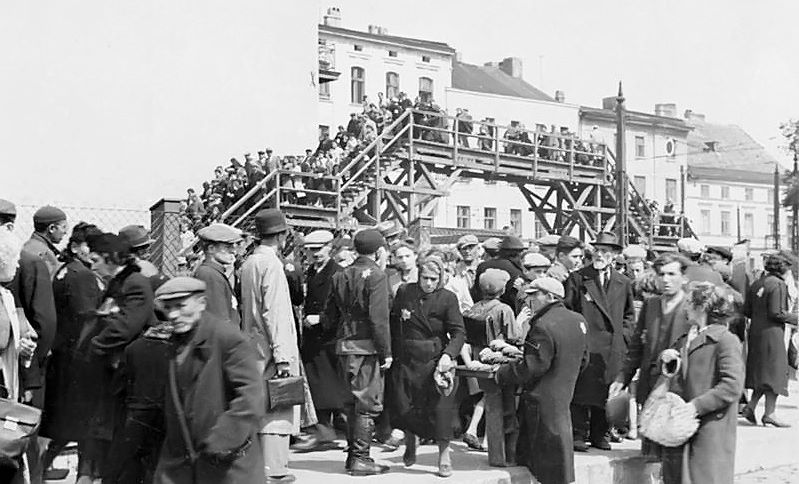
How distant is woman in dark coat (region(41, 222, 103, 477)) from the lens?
24.2 feet

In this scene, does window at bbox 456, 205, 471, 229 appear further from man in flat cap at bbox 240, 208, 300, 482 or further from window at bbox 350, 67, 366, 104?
man in flat cap at bbox 240, 208, 300, 482

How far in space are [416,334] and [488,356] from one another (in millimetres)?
642

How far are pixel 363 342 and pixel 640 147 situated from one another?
58541mm

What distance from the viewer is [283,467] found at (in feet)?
26.7

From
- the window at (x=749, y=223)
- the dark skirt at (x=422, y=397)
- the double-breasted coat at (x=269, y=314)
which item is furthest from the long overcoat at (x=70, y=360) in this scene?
the window at (x=749, y=223)

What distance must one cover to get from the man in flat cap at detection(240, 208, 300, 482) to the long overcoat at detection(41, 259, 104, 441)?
1.11m

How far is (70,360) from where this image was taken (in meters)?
7.45

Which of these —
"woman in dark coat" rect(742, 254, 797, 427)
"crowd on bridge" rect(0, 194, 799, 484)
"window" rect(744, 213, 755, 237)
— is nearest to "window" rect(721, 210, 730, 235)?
"window" rect(744, 213, 755, 237)

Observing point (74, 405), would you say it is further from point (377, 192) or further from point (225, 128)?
point (225, 128)

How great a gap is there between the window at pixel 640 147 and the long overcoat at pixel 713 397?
58.9 metres

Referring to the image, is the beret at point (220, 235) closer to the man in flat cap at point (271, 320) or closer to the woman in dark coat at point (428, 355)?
the man in flat cap at point (271, 320)

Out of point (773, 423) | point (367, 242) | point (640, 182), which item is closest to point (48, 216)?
point (367, 242)

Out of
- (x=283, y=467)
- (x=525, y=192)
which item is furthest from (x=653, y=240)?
(x=283, y=467)

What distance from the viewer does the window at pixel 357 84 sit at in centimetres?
5159
